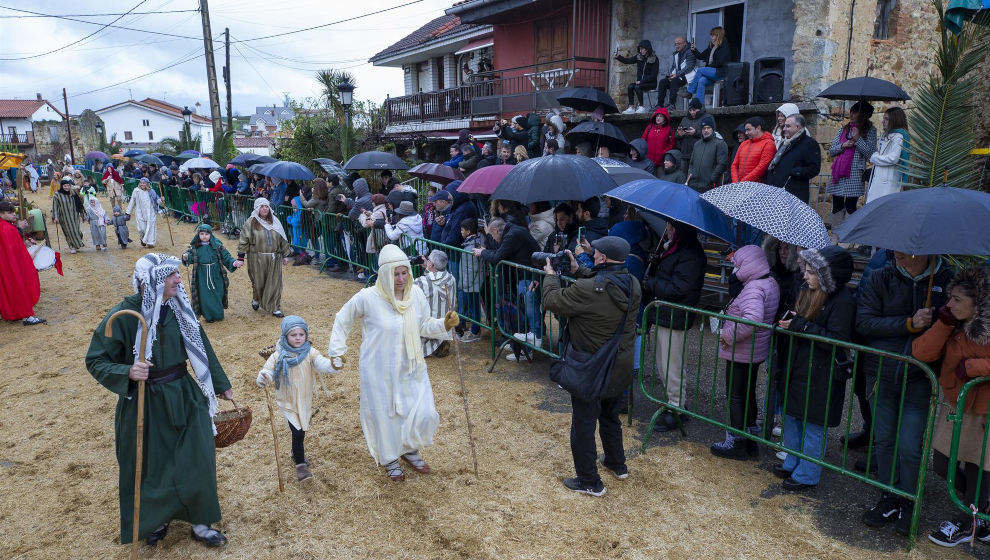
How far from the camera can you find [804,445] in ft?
13.6

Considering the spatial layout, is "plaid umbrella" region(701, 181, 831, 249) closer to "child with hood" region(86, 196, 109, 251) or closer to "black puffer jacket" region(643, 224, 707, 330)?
"black puffer jacket" region(643, 224, 707, 330)

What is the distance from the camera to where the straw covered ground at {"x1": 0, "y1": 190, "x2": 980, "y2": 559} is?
374 centimetres

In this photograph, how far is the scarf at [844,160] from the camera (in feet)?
23.6

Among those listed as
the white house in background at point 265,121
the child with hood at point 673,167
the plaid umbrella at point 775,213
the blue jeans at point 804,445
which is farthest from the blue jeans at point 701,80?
the white house in background at point 265,121

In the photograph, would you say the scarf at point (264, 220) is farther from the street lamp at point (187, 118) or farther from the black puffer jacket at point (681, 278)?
the street lamp at point (187, 118)

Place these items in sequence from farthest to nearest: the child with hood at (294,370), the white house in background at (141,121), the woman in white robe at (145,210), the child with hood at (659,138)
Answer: the white house in background at (141,121)
the woman in white robe at (145,210)
the child with hood at (659,138)
the child with hood at (294,370)

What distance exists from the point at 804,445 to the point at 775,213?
1.61m

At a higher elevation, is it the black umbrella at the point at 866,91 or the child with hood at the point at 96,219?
the black umbrella at the point at 866,91

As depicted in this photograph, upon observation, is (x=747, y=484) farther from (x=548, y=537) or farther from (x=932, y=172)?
(x=932, y=172)

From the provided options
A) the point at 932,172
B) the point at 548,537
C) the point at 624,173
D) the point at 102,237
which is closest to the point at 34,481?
the point at 548,537

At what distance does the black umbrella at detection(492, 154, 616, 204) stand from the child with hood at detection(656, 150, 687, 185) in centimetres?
215

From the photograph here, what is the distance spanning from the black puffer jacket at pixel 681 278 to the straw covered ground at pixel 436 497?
40.2 inches

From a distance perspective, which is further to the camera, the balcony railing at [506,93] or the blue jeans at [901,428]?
the balcony railing at [506,93]

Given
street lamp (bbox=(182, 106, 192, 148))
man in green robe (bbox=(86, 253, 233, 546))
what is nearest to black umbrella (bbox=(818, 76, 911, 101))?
man in green robe (bbox=(86, 253, 233, 546))
